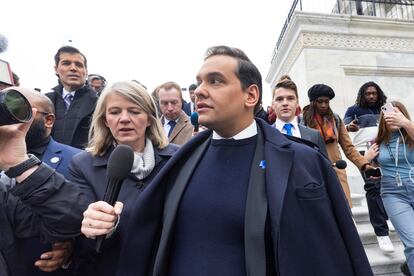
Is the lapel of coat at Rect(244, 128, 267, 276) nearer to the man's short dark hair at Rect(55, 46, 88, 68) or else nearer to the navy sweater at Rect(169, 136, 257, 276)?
the navy sweater at Rect(169, 136, 257, 276)

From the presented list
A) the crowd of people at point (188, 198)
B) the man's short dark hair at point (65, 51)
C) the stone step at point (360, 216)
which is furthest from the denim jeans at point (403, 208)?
the man's short dark hair at point (65, 51)

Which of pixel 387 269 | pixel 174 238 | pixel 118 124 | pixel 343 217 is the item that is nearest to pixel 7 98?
pixel 118 124

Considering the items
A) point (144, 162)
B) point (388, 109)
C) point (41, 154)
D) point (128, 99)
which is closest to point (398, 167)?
point (388, 109)

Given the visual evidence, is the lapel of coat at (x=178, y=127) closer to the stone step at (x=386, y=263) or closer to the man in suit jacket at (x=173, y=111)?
the man in suit jacket at (x=173, y=111)

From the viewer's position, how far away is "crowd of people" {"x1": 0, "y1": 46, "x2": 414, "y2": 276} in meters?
1.45

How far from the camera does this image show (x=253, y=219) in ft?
4.85

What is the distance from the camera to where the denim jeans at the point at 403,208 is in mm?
3360

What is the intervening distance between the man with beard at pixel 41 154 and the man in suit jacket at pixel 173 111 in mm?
2078

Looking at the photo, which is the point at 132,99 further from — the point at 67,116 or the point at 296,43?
the point at 296,43

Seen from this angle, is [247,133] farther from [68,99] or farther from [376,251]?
[376,251]

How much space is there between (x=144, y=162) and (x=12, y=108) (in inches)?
35.7

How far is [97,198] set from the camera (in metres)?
1.87

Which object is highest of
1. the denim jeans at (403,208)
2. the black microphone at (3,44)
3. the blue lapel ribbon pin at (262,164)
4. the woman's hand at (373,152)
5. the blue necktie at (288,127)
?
the black microphone at (3,44)

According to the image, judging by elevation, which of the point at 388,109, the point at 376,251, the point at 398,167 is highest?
the point at 388,109
